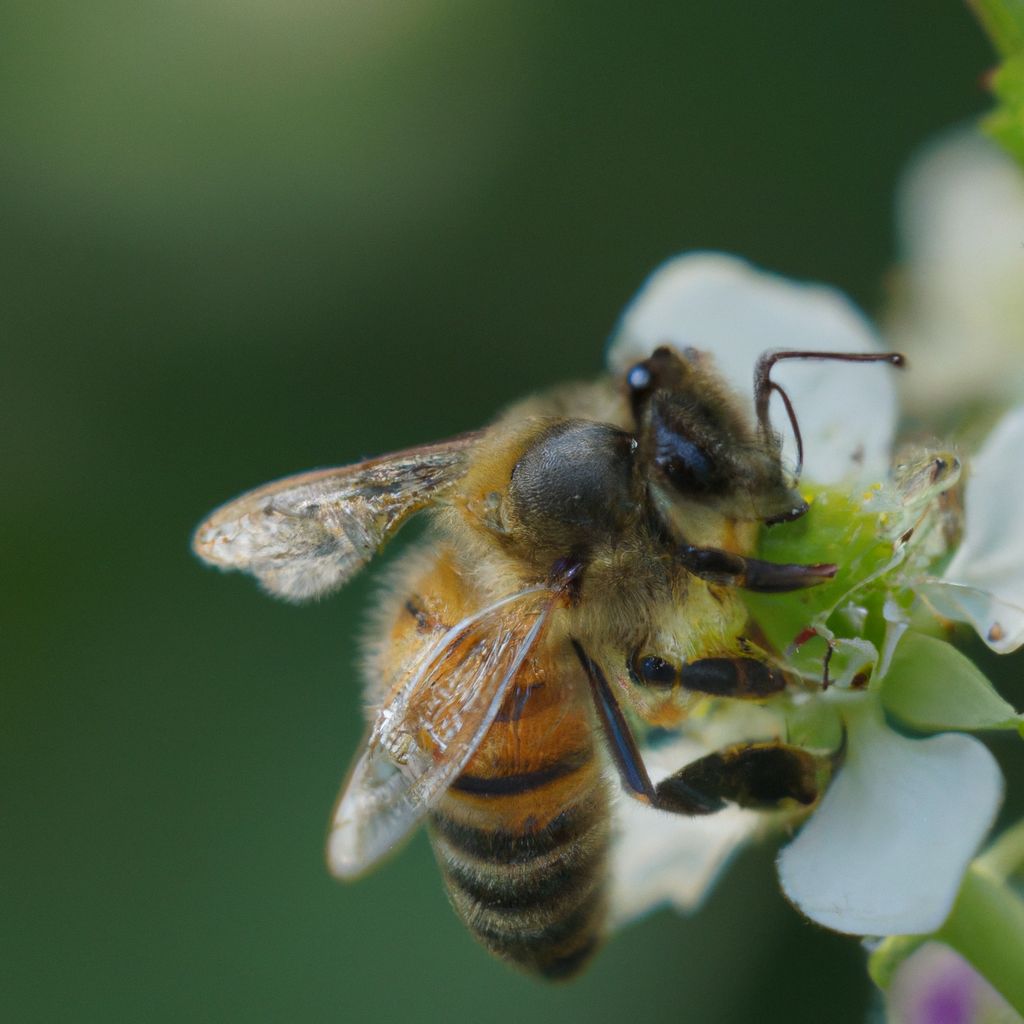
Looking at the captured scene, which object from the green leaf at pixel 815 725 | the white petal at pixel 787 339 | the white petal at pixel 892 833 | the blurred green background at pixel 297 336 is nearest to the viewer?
the white petal at pixel 892 833

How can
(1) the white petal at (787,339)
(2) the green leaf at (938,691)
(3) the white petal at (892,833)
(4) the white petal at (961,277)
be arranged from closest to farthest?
(3) the white petal at (892,833)
(2) the green leaf at (938,691)
(1) the white petal at (787,339)
(4) the white petal at (961,277)

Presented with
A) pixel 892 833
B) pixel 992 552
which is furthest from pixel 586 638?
pixel 992 552

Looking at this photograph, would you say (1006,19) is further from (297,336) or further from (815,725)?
(297,336)

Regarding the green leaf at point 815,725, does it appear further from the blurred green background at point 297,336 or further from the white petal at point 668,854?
the blurred green background at point 297,336

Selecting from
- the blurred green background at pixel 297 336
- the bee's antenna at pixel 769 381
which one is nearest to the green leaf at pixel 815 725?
the bee's antenna at pixel 769 381

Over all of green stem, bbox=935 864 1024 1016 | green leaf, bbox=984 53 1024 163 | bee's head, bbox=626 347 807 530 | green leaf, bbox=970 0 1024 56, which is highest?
green leaf, bbox=970 0 1024 56

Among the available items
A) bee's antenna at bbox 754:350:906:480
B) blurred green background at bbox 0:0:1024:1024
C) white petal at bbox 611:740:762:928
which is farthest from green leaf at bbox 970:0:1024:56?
blurred green background at bbox 0:0:1024:1024

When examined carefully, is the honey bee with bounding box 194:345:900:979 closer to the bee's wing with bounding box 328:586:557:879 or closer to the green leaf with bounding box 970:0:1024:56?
the bee's wing with bounding box 328:586:557:879
